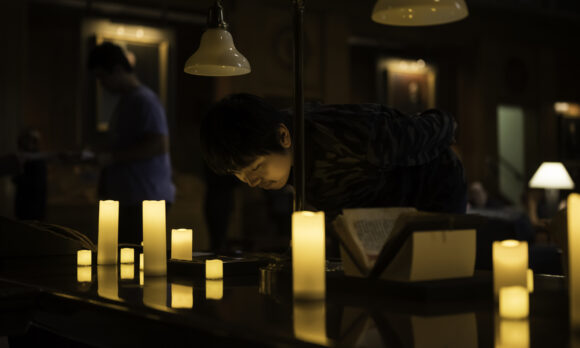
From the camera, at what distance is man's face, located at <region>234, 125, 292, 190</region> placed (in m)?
1.52

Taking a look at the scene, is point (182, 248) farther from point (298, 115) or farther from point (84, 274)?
point (298, 115)

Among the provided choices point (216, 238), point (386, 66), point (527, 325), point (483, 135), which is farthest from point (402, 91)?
point (527, 325)

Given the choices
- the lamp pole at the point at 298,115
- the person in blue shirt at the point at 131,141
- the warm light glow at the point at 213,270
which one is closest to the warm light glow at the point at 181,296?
the warm light glow at the point at 213,270

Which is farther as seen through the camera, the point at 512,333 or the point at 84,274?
the point at 84,274

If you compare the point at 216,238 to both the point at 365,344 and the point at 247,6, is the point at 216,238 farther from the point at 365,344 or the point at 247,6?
the point at 365,344

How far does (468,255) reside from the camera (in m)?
1.04

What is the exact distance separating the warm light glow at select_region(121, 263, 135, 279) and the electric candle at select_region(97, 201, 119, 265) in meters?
0.04

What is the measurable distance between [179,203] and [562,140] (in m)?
6.67

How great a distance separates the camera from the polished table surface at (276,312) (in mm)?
733

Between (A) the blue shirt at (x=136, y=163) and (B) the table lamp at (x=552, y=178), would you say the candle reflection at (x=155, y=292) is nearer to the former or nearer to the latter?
(A) the blue shirt at (x=136, y=163)

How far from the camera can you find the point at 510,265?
35.1 inches

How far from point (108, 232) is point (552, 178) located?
5.81 meters

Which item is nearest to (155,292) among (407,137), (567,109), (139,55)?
(407,137)

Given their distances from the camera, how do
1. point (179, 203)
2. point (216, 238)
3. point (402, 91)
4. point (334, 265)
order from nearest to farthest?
point (334, 265)
point (216, 238)
point (179, 203)
point (402, 91)
